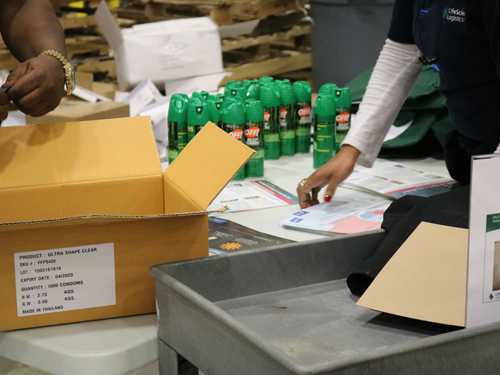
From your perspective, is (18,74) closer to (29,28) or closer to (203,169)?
(29,28)

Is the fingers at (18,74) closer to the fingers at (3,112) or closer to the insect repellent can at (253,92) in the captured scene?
the fingers at (3,112)

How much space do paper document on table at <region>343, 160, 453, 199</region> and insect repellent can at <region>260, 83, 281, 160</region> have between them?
29cm

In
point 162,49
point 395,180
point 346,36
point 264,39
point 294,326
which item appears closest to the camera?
point 294,326

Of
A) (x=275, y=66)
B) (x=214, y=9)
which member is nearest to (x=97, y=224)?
(x=214, y=9)

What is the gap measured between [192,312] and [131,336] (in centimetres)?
25

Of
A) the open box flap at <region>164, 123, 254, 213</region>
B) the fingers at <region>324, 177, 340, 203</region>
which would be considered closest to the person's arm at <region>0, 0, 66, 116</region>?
the open box flap at <region>164, 123, 254, 213</region>

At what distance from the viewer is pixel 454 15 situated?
1.98m

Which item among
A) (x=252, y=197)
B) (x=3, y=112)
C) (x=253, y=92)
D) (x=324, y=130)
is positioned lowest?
(x=252, y=197)

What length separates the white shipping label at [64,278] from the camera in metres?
1.51

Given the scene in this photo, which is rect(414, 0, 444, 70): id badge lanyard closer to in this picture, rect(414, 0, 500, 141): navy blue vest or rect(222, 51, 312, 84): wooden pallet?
rect(414, 0, 500, 141): navy blue vest

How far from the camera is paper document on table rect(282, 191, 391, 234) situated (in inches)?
83.7

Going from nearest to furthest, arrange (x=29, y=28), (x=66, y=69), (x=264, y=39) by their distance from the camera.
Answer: (x=66, y=69) → (x=29, y=28) → (x=264, y=39)

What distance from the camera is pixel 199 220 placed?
1.57m

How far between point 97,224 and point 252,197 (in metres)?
0.96
